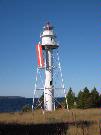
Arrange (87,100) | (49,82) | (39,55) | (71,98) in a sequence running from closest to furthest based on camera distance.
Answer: (49,82)
(39,55)
(87,100)
(71,98)

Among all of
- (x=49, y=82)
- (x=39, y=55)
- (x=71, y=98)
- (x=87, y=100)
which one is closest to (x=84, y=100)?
(x=87, y=100)

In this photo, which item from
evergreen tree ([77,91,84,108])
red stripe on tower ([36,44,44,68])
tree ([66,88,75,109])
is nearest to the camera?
red stripe on tower ([36,44,44,68])

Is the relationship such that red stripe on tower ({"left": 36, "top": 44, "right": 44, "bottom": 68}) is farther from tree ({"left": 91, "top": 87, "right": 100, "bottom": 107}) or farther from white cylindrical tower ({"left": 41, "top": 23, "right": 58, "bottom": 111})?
tree ({"left": 91, "top": 87, "right": 100, "bottom": 107})

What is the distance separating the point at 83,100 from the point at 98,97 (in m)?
3.10

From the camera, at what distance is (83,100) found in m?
54.1

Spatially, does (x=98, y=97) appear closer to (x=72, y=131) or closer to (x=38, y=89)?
(x=38, y=89)

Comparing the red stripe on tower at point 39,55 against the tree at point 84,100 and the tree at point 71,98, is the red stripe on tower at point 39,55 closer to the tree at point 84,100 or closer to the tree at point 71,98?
the tree at point 84,100

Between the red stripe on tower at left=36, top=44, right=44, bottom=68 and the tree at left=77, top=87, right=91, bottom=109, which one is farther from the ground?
the red stripe on tower at left=36, top=44, right=44, bottom=68

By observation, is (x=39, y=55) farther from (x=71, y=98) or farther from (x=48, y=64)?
(x=71, y=98)

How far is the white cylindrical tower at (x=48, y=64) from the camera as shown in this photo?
149 feet

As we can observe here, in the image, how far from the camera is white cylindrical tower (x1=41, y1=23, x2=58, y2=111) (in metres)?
45.6

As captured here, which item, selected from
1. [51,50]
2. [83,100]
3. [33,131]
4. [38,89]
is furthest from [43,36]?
[33,131]

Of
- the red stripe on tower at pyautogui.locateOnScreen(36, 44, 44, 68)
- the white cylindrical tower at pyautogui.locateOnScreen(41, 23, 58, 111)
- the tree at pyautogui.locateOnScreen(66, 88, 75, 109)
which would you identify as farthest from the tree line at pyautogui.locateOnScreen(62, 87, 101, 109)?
the red stripe on tower at pyautogui.locateOnScreen(36, 44, 44, 68)

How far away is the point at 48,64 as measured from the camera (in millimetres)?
45688
